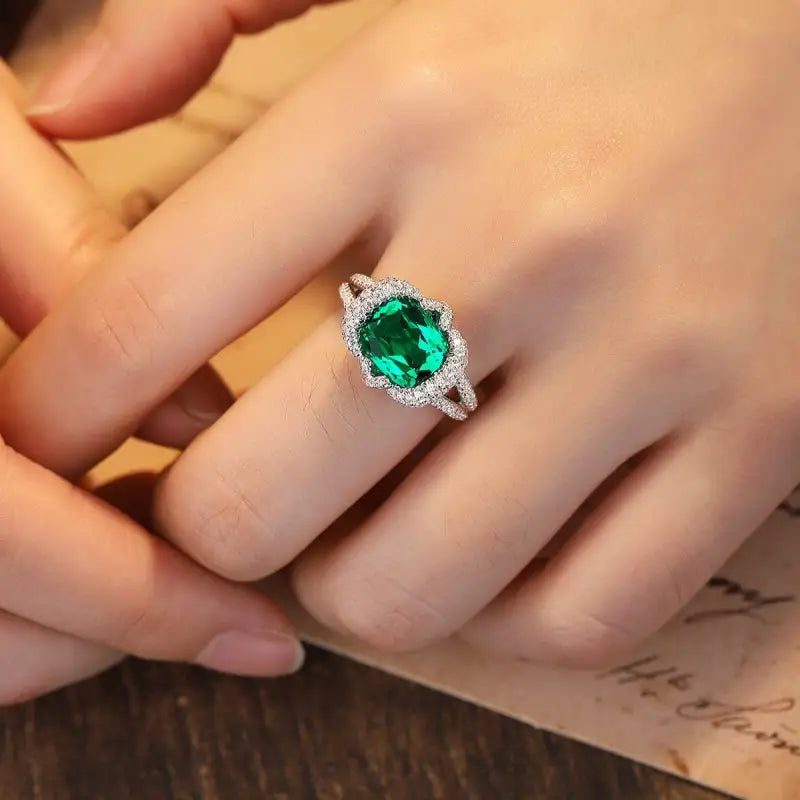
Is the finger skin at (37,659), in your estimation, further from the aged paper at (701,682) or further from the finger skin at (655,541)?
the finger skin at (655,541)

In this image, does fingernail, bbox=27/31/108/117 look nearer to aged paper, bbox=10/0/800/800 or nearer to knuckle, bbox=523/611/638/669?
aged paper, bbox=10/0/800/800

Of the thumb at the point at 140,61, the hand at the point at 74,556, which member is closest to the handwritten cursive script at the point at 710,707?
the hand at the point at 74,556

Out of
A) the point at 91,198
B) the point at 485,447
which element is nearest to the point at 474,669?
the point at 485,447

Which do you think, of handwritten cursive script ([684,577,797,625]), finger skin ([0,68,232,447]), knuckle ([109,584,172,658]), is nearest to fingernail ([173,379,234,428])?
finger skin ([0,68,232,447])

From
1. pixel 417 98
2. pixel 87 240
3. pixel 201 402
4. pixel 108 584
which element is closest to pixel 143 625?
pixel 108 584

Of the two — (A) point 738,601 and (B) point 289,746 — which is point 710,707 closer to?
(A) point 738,601

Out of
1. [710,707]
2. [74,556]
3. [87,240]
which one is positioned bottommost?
[710,707]

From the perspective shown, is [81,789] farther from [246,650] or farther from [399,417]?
[399,417]

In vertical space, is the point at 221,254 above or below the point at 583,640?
above
